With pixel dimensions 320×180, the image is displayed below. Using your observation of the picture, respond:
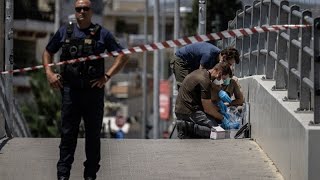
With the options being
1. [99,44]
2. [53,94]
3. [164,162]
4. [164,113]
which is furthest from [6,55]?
[164,113]

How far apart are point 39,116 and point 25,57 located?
1579 centimetres

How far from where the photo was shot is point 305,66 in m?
8.32

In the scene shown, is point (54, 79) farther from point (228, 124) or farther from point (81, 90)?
point (228, 124)

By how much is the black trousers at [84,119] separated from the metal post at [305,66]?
1886 millimetres

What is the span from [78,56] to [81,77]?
20cm

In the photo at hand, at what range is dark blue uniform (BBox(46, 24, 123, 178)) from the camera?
810cm

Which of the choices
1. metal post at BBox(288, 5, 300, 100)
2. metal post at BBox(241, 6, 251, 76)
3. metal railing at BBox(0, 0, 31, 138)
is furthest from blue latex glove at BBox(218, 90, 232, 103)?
metal post at BBox(288, 5, 300, 100)

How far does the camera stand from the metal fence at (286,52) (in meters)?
7.91

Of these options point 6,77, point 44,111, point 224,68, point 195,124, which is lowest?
point 44,111

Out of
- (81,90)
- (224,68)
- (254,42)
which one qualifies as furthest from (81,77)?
(254,42)

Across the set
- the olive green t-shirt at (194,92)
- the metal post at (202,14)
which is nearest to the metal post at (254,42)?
the olive green t-shirt at (194,92)

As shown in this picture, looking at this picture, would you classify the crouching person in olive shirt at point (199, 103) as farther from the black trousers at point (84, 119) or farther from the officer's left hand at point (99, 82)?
the officer's left hand at point (99, 82)

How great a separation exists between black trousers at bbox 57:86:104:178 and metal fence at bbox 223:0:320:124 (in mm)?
1918

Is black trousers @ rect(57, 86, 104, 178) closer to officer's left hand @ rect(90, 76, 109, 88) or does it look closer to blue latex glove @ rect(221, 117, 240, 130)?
officer's left hand @ rect(90, 76, 109, 88)
